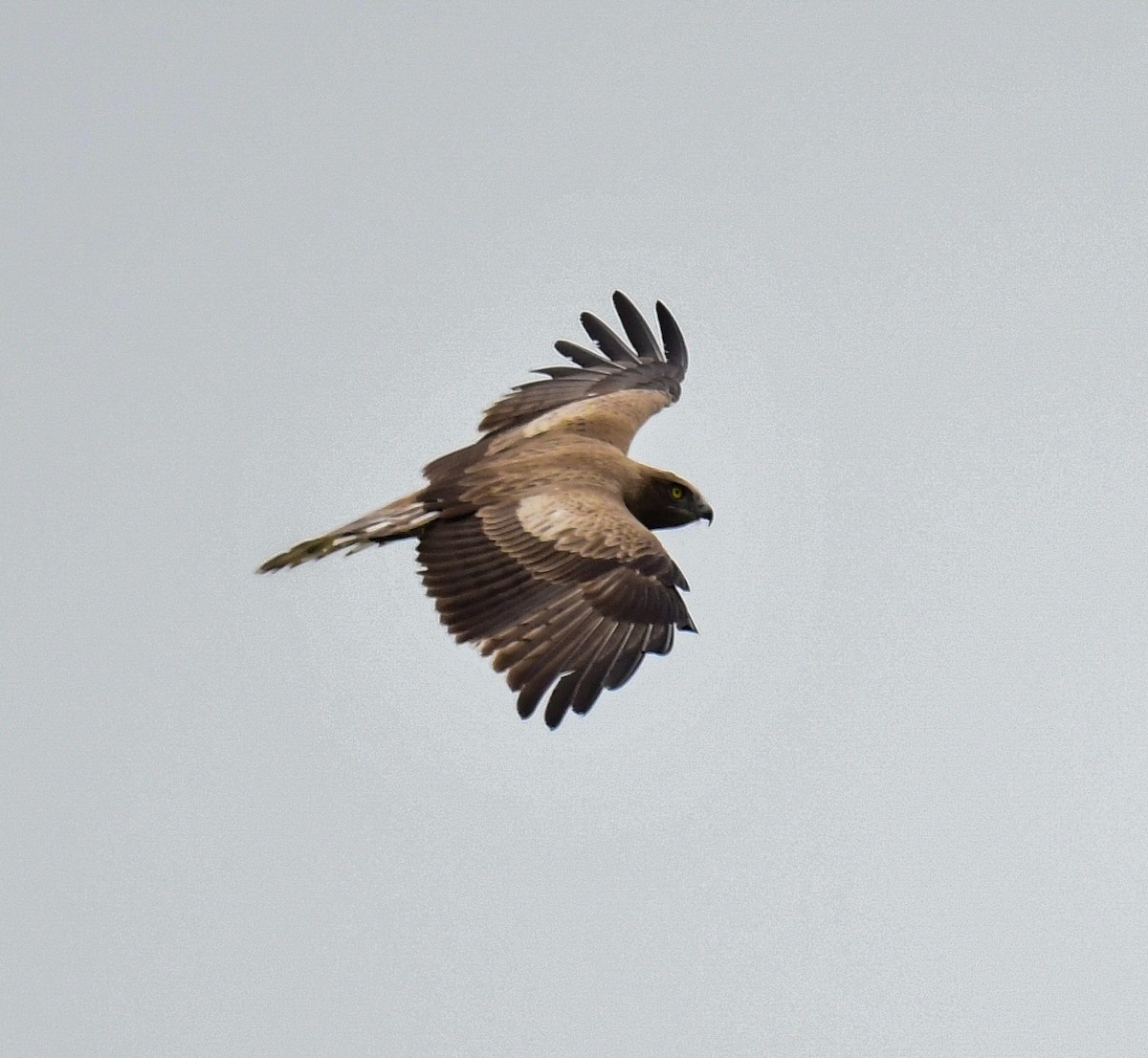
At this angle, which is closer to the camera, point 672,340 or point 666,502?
point 666,502

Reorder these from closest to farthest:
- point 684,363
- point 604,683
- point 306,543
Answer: point 604,683, point 306,543, point 684,363

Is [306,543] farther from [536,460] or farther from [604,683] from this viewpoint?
[604,683]

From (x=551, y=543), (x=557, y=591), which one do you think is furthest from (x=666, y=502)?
(x=557, y=591)

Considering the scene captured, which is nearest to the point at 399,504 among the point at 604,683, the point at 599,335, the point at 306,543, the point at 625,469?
the point at 306,543

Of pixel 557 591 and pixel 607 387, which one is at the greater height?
pixel 607 387

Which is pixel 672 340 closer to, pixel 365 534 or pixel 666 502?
pixel 666 502
